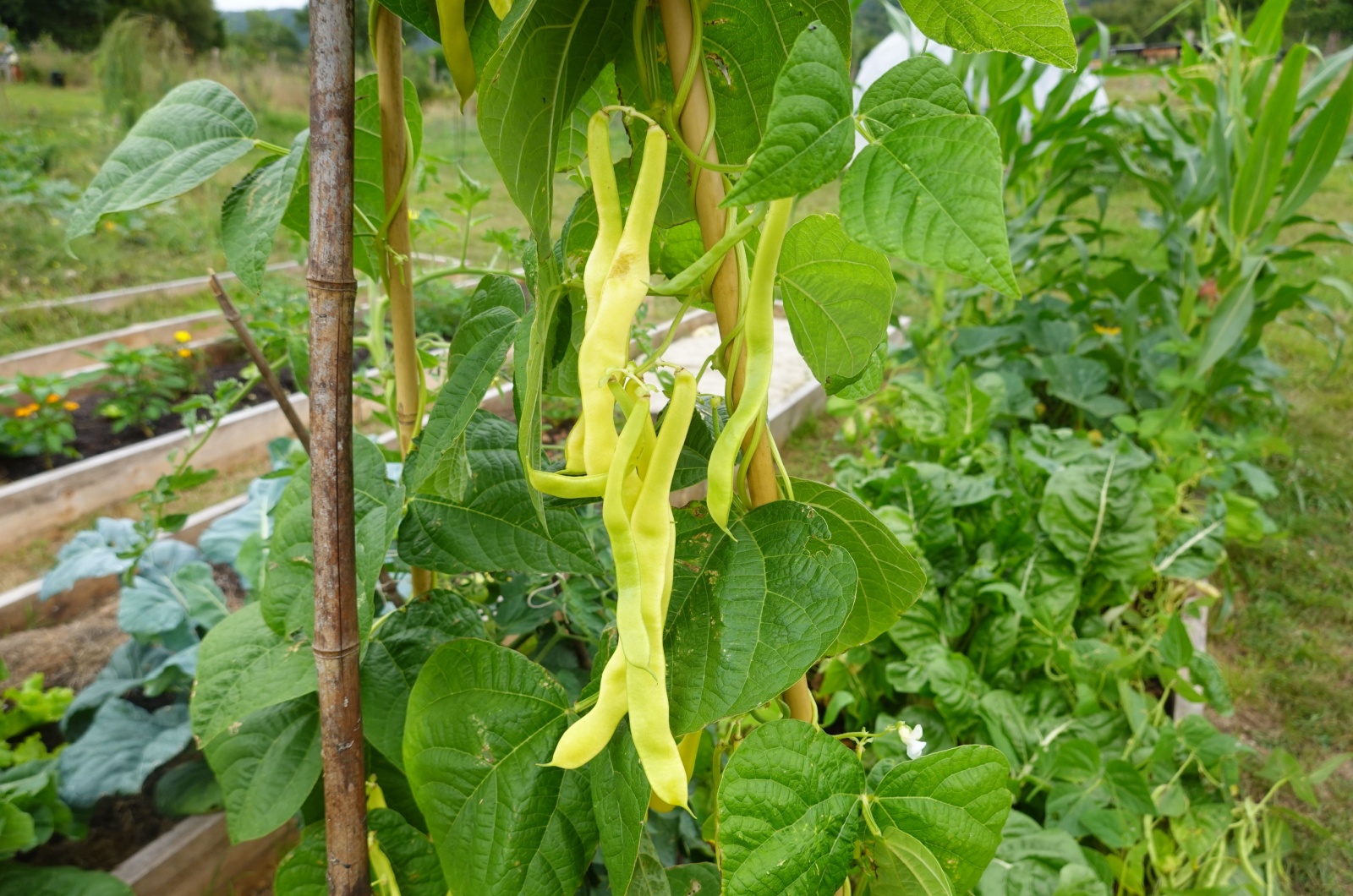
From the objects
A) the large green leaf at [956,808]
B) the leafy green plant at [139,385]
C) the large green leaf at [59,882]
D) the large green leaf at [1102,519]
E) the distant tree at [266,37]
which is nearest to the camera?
the large green leaf at [956,808]

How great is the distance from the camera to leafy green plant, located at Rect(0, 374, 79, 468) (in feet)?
9.53

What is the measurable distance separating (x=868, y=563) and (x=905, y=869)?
20 centimetres

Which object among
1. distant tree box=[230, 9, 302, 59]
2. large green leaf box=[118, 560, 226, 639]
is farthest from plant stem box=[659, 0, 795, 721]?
distant tree box=[230, 9, 302, 59]

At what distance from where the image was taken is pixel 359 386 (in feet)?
4.67

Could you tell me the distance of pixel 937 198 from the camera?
15.1 inches

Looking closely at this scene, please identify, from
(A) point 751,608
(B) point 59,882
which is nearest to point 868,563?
(A) point 751,608

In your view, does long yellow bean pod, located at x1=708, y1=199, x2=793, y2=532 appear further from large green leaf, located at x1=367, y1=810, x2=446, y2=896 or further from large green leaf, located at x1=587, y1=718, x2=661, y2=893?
large green leaf, located at x1=367, y1=810, x2=446, y2=896

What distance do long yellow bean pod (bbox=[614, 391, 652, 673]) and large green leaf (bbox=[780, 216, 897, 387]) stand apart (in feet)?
0.63

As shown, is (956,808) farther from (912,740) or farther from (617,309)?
(617,309)

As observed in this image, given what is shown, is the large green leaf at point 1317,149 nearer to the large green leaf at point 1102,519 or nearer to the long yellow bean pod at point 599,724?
the large green leaf at point 1102,519

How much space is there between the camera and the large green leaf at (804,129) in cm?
35

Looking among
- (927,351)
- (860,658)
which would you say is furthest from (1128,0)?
(860,658)

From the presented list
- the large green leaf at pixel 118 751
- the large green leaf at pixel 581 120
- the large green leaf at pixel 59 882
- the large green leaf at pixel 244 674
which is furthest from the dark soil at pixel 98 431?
the large green leaf at pixel 581 120

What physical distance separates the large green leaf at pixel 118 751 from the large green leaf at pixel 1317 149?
305cm
